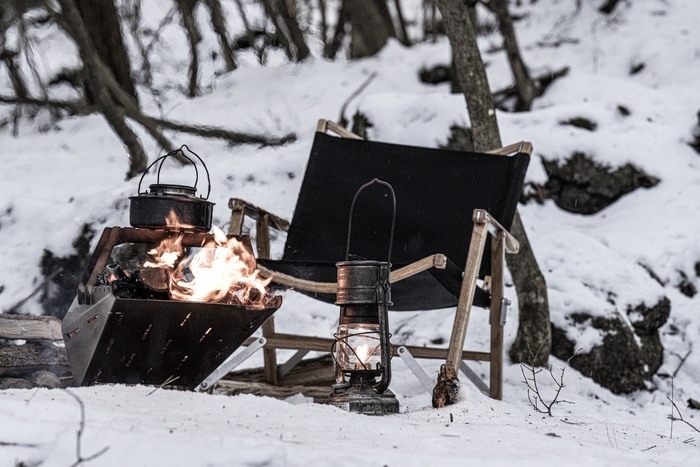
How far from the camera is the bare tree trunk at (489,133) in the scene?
3.52 m

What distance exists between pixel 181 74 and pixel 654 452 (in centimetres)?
622

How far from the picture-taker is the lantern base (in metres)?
2.24

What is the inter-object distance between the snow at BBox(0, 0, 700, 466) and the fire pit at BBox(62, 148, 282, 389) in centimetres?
21

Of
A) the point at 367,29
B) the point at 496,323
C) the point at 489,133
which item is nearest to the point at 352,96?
the point at 367,29

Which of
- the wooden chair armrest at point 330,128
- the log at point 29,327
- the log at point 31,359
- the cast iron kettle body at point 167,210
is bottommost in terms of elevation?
the log at point 31,359

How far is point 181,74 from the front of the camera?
297 inches

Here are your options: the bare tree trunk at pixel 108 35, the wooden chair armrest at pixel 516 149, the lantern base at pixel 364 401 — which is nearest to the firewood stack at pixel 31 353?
the lantern base at pixel 364 401

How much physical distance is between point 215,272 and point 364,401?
495 millimetres

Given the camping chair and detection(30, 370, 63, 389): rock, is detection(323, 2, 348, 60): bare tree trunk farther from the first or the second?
detection(30, 370, 63, 389): rock

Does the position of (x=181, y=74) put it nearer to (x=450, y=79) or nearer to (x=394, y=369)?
(x=450, y=79)

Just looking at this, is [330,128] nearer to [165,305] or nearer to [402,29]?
[165,305]

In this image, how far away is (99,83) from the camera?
14.2 ft

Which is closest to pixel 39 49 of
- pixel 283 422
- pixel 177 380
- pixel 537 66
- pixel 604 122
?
pixel 537 66

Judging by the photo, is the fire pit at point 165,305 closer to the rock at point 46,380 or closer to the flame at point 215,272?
the flame at point 215,272
